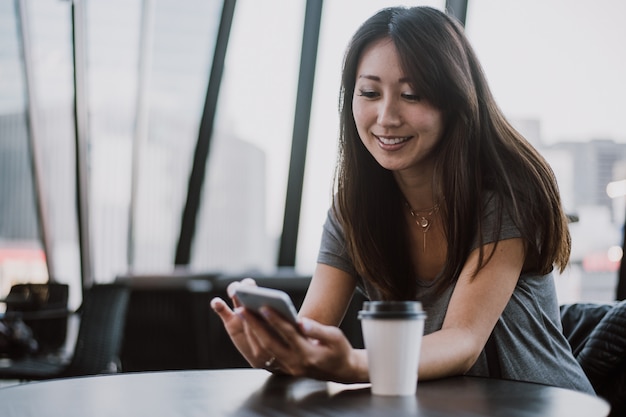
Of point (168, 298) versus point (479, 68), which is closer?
point (479, 68)

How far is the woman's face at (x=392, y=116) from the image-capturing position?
139 cm

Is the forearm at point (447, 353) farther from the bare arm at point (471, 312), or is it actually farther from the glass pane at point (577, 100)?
Result: the glass pane at point (577, 100)

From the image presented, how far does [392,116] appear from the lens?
4.54 feet

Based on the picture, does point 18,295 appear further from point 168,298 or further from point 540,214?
point 540,214

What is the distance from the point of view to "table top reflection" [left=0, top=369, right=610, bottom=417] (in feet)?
3.15

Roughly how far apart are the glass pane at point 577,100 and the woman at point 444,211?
2.43m

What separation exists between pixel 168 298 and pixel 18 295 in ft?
4.85

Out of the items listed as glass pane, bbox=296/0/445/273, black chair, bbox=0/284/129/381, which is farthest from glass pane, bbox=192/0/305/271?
black chair, bbox=0/284/129/381

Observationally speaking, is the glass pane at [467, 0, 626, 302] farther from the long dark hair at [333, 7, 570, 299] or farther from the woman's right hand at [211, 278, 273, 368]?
the woman's right hand at [211, 278, 273, 368]

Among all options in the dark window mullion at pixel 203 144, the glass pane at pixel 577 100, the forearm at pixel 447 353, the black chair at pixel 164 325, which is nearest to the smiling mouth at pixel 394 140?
the forearm at pixel 447 353

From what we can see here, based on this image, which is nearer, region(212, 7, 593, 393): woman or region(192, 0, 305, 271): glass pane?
region(212, 7, 593, 393): woman

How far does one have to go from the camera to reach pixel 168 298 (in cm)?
420

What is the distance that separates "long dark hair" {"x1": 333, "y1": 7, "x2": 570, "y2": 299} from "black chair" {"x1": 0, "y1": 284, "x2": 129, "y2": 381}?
2.26 meters

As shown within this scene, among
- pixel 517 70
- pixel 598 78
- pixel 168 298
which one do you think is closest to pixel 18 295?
pixel 168 298
